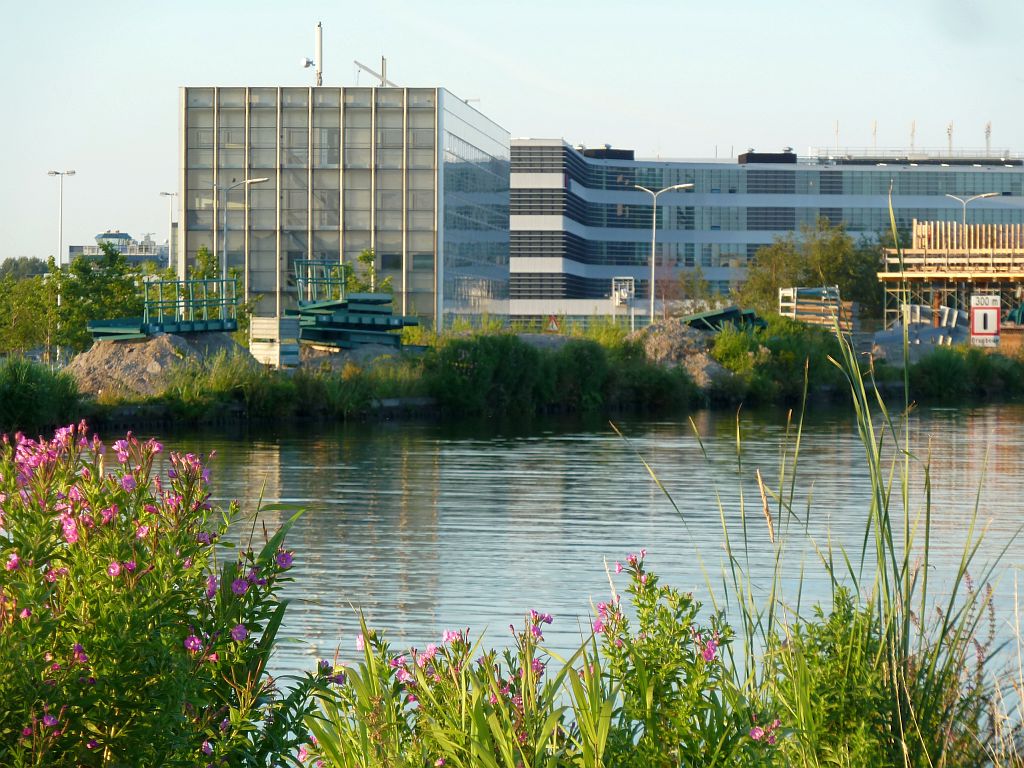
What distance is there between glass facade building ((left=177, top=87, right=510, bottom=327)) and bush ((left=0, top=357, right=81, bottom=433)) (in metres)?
47.3

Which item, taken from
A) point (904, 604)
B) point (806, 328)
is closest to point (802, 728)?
point (904, 604)

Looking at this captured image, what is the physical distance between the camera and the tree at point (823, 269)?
93938mm

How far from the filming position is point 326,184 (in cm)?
7994

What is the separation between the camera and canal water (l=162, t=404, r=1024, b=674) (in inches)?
450

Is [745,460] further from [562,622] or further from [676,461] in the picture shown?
[562,622]

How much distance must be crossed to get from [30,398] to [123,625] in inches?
1040

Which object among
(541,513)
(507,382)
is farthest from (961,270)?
(541,513)

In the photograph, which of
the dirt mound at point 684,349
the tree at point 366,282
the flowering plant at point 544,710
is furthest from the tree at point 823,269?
the flowering plant at point 544,710

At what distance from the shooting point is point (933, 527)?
16.9m

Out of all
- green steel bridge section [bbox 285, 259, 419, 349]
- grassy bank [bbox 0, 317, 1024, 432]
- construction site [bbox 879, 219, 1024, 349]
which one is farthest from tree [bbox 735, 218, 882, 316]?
green steel bridge section [bbox 285, 259, 419, 349]

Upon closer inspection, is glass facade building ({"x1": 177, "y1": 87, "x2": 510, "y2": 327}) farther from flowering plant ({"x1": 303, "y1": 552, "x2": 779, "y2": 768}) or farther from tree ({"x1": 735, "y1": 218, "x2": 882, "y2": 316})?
flowering plant ({"x1": 303, "y1": 552, "x2": 779, "y2": 768})

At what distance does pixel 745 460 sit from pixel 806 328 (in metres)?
31.6

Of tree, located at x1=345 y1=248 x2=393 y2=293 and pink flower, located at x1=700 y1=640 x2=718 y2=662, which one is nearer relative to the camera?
pink flower, located at x1=700 y1=640 x2=718 y2=662

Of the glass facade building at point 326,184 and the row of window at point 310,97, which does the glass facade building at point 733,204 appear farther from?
the row of window at point 310,97
